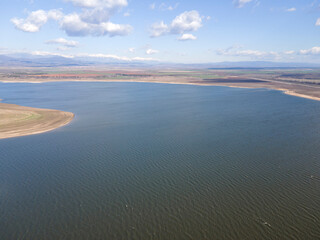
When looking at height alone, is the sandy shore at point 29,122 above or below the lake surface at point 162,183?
above

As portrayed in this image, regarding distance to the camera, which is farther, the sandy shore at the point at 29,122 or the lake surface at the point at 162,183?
the sandy shore at the point at 29,122

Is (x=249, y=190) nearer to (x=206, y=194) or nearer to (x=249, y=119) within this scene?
(x=206, y=194)

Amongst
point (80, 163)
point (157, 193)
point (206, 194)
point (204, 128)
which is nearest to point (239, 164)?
point (206, 194)

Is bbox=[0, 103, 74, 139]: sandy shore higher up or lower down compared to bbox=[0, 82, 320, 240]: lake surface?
higher up

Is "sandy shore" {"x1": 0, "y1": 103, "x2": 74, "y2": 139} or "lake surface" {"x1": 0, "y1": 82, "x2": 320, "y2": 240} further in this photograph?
"sandy shore" {"x1": 0, "y1": 103, "x2": 74, "y2": 139}
